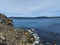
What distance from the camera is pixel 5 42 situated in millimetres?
28891

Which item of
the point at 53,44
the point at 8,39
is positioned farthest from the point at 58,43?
the point at 8,39

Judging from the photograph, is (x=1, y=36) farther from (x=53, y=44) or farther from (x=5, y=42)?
(x=53, y=44)

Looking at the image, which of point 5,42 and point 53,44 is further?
point 53,44

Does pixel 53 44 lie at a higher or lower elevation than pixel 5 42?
lower

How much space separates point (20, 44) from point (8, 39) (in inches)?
170

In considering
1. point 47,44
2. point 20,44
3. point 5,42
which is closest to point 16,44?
point 20,44

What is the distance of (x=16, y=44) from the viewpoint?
108 ft

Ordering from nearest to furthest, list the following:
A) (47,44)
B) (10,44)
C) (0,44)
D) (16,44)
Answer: (0,44) → (10,44) → (16,44) → (47,44)

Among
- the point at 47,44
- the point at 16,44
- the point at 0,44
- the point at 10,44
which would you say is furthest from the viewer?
the point at 47,44

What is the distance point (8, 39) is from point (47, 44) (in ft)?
83.2

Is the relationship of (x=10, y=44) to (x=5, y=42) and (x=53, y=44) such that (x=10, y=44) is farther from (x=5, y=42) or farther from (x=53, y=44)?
(x=53, y=44)

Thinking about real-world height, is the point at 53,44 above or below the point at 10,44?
below

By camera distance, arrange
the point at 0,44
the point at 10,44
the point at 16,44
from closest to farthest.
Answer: the point at 0,44, the point at 10,44, the point at 16,44

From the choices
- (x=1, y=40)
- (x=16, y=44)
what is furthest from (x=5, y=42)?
(x=16, y=44)
